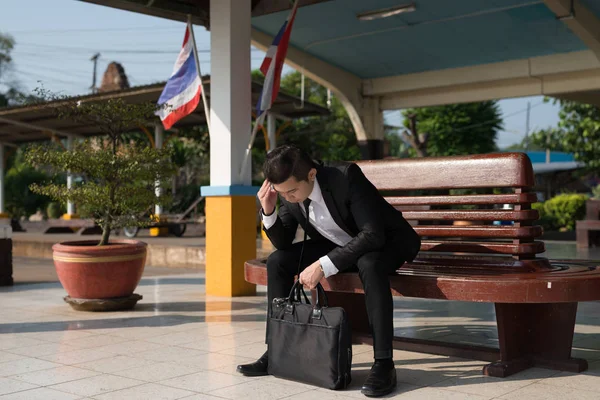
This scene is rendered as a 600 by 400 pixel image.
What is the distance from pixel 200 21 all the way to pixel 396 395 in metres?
5.62

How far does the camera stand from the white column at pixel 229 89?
23.4 feet

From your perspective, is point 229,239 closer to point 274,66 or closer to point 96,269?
point 96,269

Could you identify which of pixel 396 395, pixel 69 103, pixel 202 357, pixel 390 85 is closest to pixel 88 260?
pixel 69 103

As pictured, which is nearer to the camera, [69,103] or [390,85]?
[69,103]

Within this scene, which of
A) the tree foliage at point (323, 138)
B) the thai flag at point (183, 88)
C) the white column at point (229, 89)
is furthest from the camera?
the tree foliage at point (323, 138)

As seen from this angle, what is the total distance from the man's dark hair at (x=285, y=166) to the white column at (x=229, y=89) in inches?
141

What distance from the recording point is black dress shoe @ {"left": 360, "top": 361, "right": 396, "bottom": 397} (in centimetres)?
335

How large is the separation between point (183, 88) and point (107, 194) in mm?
1918

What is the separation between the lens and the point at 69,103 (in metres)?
6.57

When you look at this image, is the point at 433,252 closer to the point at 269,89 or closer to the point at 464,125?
the point at 269,89

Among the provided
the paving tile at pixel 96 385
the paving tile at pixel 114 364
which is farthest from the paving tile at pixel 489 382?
the paving tile at pixel 114 364

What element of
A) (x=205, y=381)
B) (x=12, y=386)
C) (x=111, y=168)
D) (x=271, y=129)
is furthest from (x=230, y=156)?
(x=271, y=129)

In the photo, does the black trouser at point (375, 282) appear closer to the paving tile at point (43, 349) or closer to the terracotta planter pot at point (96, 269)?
the paving tile at point (43, 349)

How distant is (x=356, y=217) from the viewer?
3625 mm
